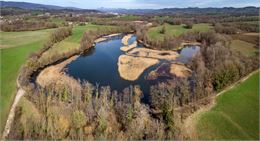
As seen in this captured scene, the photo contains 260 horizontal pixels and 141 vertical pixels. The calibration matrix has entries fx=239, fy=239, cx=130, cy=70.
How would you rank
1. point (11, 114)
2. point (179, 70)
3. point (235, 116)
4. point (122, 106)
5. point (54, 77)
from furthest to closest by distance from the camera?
point (179, 70) < point (54, 77) < point (11, 114) < point (122, 106) < point (235, 116)

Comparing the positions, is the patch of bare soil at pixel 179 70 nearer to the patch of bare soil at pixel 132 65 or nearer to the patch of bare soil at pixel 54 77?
the patch of bare soil at pixel 132 65

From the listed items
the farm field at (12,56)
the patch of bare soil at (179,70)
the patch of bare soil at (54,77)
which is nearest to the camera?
the farm field at (12,56)

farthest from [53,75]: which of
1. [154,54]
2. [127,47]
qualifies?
[127,47]

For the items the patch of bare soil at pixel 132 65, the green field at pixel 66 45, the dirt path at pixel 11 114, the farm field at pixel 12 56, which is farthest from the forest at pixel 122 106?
the green field at pixel 66 45

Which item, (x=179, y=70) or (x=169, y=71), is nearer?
(x=179, y=70)

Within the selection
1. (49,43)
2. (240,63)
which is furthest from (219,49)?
(49,43)

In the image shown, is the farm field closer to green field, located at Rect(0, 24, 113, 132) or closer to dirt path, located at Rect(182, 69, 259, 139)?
green field, located at Rect(0, 24, 113, 132)

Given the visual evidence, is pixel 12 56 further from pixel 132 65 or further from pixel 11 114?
pixel 132 65
